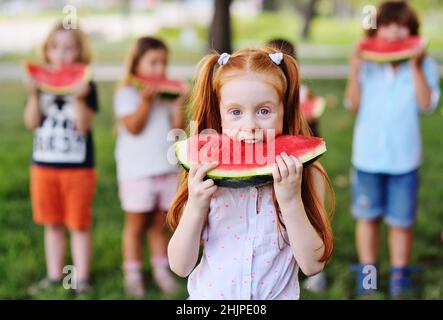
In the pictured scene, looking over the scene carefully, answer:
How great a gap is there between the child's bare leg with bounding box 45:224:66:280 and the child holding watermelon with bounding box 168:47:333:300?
7.11ft

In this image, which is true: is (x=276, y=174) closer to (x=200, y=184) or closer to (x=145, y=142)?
(x=200, y=184)

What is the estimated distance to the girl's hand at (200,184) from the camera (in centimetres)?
204

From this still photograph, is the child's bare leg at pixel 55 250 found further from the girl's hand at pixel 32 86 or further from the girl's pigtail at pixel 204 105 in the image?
the girl's pigtail at pixel 204 105

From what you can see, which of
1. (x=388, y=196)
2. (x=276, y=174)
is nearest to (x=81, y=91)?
(x=388, y=196)

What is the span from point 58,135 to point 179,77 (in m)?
7.71

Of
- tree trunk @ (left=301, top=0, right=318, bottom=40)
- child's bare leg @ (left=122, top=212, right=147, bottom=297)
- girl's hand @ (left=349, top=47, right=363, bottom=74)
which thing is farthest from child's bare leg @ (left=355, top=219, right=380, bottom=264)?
tree trunk @ (left=301, top=0, right=318, bottom=40)

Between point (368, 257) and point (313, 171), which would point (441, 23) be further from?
point (313, 171)

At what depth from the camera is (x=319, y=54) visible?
15.7m

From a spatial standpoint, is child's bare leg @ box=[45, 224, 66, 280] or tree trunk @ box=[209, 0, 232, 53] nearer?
child's bare leg @ box=[45, 224, 66, 280]

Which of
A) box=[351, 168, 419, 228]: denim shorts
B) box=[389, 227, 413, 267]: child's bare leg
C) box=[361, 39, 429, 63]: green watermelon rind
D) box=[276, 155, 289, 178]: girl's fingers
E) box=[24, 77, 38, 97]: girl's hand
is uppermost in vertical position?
box=[361, 39, 429, 63]: green watermelon rind

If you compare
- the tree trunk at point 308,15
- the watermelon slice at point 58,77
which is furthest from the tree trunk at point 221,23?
the tree trunk at point 308,15

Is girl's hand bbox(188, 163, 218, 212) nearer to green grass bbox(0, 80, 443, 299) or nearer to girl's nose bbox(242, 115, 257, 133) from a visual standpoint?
girl's nose bbox(242, 115, 257, 133)

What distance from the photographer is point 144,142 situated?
4168 millimetres

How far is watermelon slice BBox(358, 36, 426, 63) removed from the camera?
13.4 ft
